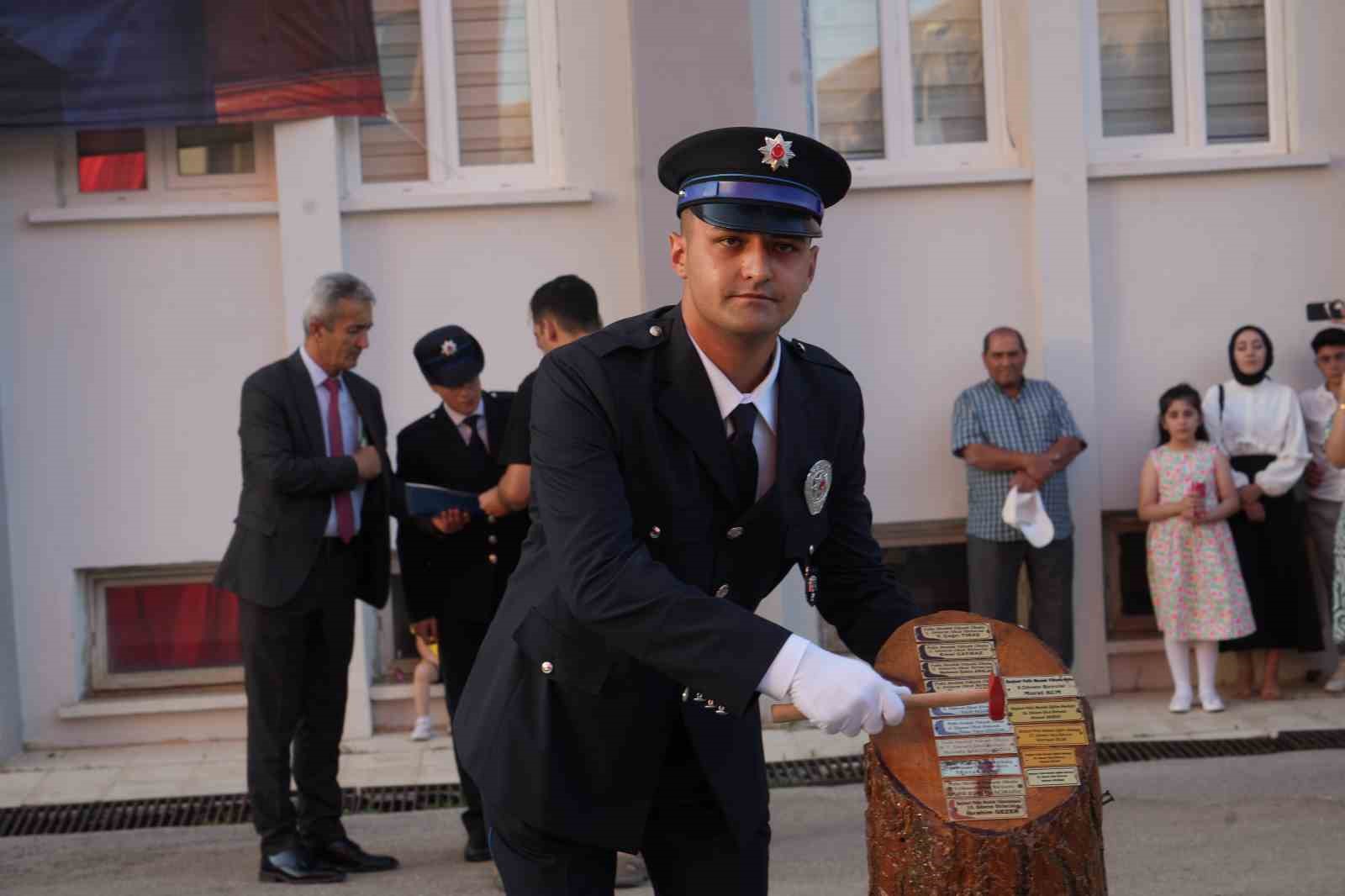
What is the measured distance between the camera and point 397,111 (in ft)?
28.5

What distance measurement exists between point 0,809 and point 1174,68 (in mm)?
7136

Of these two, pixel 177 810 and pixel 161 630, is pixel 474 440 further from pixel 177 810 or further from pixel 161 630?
pixel 161 630

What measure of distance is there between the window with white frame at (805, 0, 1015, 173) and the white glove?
664 centimetres

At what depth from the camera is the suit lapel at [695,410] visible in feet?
8.98

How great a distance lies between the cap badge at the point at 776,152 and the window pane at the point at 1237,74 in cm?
699

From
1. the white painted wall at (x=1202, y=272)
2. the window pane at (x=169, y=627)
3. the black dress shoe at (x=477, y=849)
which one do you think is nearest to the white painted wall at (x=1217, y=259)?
the white painted wall at (x=1202, y=272)

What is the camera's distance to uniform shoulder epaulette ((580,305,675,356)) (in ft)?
9.17

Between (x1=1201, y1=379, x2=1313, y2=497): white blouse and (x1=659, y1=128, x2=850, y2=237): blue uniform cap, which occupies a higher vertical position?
(x1=659, y1=128, x2=850, y2=237): blue uniform cap

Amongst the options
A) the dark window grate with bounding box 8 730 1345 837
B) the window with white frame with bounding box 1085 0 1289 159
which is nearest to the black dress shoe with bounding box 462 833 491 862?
the dark window grate with bounding box 8 730 1345 837

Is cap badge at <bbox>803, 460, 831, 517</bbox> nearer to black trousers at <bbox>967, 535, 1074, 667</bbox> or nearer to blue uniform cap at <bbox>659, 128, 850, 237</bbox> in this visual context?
blue uniform cap at <bbox>659, 128, 850, 237</bbox>

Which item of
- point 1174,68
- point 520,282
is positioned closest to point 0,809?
point 520,282

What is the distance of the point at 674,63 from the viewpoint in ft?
26.6

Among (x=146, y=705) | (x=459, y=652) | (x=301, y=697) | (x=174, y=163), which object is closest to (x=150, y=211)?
(x=174, y=163)

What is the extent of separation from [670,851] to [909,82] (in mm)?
6756
